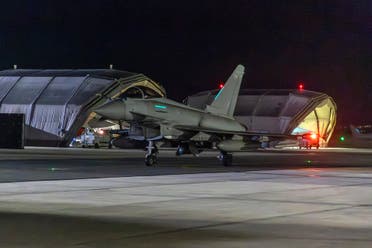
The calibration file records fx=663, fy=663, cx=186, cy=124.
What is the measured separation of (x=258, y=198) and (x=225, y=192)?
171 cm

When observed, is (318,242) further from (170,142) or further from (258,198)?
(170,142)

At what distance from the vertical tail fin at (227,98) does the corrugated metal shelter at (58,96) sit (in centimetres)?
4148

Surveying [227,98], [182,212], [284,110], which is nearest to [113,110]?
[227,98]

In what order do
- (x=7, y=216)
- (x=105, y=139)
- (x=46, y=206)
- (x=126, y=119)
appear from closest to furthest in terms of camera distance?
1. (x=7, y=216)
2. (x=46, y=206)
3. (x=126, y=119)
4. (x=105, y=139)

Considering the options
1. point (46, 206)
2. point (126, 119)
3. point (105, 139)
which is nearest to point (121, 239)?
point (46, 206)

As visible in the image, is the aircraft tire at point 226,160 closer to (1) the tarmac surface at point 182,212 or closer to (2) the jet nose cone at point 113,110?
(2) the jet nose cone at point 113,110

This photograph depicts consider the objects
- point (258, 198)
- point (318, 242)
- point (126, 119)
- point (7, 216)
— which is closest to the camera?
point (318, 242)

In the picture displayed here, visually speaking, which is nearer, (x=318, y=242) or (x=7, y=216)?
(x=318, y=242)

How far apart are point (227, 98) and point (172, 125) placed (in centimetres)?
592

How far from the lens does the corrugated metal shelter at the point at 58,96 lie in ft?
268

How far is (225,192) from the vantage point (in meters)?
18.2

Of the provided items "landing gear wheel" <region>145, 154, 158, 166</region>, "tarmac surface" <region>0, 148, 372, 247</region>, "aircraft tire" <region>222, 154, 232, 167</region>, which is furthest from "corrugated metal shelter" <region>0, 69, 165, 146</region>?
"tarmac surface" <region>0, 148, 372, 247</region>

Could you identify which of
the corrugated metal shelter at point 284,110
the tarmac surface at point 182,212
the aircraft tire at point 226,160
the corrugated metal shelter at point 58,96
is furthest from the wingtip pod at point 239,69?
the corrugated metal shelter at point 284,110

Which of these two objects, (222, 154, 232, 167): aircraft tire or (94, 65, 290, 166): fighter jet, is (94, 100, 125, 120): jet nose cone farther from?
(222, 154, 232, 167): aircraft tire
